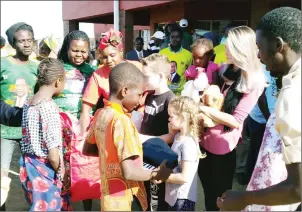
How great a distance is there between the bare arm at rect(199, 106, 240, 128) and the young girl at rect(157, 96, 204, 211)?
8cm

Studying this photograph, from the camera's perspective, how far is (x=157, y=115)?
343 cm

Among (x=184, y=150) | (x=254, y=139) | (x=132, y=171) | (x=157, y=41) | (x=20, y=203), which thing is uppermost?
(x=157, y=41)

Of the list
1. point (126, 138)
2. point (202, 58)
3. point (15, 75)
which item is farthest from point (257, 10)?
point (126, 138)

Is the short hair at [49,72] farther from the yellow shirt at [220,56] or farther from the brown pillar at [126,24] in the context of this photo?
the brown pillar at [126,24]

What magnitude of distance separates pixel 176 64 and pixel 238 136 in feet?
9.61

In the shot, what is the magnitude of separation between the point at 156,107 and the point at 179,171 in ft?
1.79

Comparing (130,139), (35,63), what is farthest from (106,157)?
(35,63)

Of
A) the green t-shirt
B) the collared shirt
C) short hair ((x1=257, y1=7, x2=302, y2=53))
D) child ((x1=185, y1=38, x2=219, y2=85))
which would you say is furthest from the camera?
the green t-shirt

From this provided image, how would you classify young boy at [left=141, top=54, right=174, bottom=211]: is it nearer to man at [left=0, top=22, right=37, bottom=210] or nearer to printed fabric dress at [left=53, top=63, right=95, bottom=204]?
printed fabric dress at [left=53, top=63, right=95, bottom=204]

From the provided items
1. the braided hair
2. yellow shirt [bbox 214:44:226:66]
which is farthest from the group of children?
yellow shirt [bbox 214:44:226:66]

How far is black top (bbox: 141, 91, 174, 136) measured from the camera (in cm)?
343

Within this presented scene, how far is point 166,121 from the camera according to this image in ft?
11.3

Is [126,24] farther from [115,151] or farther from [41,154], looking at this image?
[115,151]

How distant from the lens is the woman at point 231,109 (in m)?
3.17
